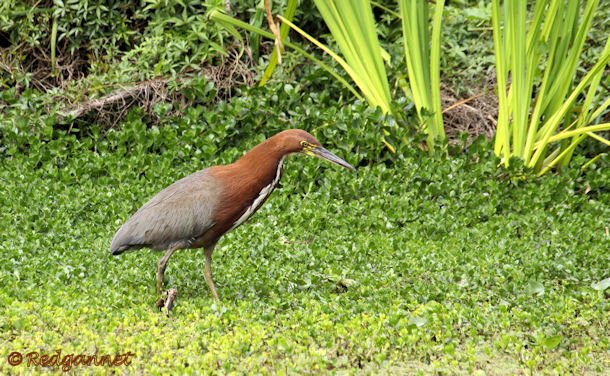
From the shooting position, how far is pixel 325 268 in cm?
668

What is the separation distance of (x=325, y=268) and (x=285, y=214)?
111 cm

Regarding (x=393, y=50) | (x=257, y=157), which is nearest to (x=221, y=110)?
(x=393, y=50)

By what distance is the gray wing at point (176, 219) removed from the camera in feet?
19.2

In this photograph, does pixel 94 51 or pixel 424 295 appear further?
pixel 94 51

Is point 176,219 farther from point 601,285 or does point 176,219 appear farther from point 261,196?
point 601,285

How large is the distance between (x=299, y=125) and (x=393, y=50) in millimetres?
1361

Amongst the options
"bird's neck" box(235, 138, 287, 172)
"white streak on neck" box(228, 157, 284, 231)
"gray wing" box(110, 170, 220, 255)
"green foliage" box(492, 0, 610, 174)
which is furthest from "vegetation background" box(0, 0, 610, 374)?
"bird's neck" box(235, 138, 287, 172)

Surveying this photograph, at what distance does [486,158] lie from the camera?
8266mm

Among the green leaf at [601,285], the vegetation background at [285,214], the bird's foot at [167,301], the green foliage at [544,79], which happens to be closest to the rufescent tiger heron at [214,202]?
the bird's foot at [167,301]

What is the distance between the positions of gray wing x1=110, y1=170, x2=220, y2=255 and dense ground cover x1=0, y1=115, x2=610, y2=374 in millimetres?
333

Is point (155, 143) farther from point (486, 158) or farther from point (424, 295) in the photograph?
point (424, 295)

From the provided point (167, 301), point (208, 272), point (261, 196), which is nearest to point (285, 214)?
point (208, 272)

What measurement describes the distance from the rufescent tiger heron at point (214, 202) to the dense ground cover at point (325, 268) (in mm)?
353

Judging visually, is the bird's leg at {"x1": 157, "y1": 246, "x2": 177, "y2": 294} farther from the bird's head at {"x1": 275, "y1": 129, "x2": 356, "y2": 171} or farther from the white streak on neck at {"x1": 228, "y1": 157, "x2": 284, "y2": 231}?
the bird's head at {"x1": 275, "y1": 129, "x2": 356, "y2": 171}
